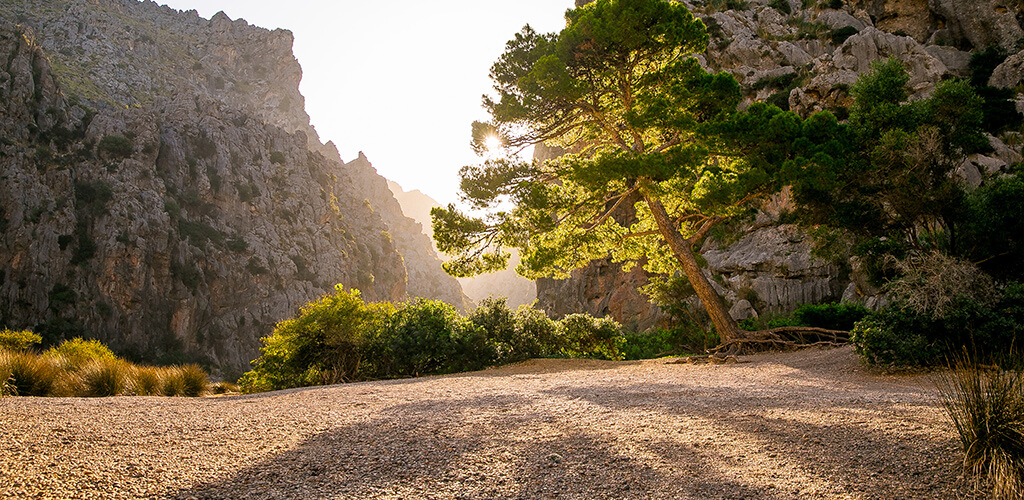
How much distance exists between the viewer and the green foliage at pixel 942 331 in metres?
6.24

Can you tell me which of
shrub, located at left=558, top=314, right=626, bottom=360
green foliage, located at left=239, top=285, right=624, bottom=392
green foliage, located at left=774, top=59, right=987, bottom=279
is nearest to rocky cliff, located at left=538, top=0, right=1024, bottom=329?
green foliage, located at left=774, top=59, right=987, bottom=279

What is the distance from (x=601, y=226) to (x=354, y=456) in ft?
35.2

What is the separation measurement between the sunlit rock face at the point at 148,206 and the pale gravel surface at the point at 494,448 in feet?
153

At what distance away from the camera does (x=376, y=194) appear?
105 m

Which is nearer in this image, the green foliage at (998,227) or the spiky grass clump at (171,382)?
the spiky grass clump at (171,382)

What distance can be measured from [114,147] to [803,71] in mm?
57689

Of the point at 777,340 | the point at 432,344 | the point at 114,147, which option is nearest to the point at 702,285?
the point at 777,340

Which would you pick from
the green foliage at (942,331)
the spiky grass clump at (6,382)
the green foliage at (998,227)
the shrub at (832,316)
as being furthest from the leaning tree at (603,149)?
the spiky grass clump at (6,382)

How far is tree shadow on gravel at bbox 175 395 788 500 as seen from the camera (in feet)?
7.87

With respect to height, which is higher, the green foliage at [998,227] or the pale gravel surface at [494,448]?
the green foliage at [998,227]

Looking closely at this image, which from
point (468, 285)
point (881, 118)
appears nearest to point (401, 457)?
point (881, 118)

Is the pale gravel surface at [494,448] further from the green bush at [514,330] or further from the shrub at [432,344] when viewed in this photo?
the green bush at [514,330]

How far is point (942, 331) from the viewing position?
21.6ft

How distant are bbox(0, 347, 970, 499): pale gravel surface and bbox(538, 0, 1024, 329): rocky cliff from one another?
13355mm
